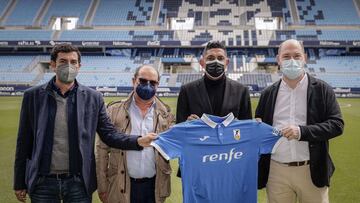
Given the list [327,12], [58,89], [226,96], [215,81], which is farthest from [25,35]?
[226,96]

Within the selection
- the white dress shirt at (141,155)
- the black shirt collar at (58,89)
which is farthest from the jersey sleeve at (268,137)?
the black shirt collar at (58,89)

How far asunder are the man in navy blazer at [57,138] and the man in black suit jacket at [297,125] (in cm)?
145

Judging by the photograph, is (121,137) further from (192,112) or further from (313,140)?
(313,140)

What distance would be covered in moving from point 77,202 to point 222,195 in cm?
144

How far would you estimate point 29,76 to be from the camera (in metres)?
34.5

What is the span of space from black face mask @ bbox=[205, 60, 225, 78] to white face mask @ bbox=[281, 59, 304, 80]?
67cm

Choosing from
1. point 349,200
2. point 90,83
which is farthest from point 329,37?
point 349,200

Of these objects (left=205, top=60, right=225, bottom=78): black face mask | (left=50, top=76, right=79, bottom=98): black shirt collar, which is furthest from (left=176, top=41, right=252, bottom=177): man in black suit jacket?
(left=50, top=76, right=79, bottom=98): black shirt collar

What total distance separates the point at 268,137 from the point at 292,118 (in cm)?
37

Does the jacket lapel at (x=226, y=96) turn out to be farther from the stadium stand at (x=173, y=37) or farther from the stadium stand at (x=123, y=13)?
the stadium stand at (x=123, y=13)

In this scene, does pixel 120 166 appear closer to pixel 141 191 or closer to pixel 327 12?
pixel 141 191

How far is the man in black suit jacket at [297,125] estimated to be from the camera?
3644 millimetres

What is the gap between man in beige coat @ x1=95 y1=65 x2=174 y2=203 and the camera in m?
3.67

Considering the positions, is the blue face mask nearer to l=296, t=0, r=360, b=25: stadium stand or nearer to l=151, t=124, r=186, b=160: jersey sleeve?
l=151, t=124, r=186, b=160: jersey sleeve
